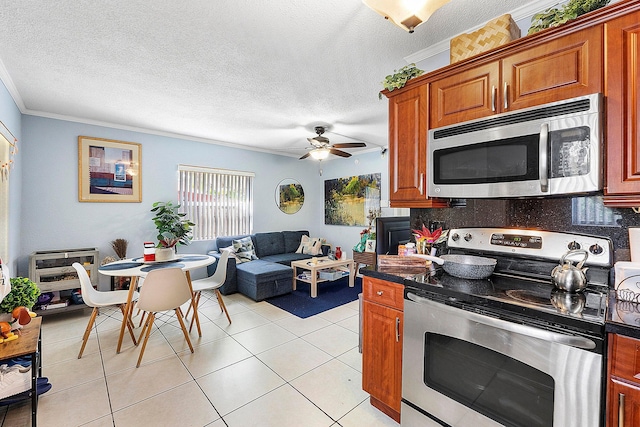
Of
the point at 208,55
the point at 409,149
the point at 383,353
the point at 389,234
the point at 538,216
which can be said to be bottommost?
the point at 383,353

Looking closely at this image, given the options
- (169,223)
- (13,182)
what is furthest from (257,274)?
(13,182)

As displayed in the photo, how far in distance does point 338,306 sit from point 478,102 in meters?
3.06

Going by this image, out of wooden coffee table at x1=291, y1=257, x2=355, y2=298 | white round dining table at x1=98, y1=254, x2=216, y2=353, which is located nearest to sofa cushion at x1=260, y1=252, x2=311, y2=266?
Answer: wooden coffee table at x1=291, y1=257, x2=355, y2=298

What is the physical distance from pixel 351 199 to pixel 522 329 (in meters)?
5.16

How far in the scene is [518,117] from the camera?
1464 mm

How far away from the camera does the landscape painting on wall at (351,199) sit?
19.3ft

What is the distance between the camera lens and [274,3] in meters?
1.72

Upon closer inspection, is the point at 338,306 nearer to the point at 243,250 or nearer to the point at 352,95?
the point at 243,250

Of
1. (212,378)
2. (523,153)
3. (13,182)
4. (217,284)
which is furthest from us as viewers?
(217,284)

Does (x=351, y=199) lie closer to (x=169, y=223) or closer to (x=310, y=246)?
(x=310, y=246)

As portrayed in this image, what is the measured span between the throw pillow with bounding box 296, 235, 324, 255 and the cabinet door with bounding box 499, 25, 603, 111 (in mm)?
4601

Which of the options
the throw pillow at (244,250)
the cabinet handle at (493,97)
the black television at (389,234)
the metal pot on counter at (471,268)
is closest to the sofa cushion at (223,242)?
the throw pillow at (244,250)

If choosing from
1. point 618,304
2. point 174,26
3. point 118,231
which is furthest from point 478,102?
point 118,231

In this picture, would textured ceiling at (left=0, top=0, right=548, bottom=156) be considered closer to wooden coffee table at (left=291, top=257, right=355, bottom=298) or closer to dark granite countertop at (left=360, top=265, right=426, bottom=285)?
dark granite countertop at (left=360, top=265, right=426, bottom=285)
